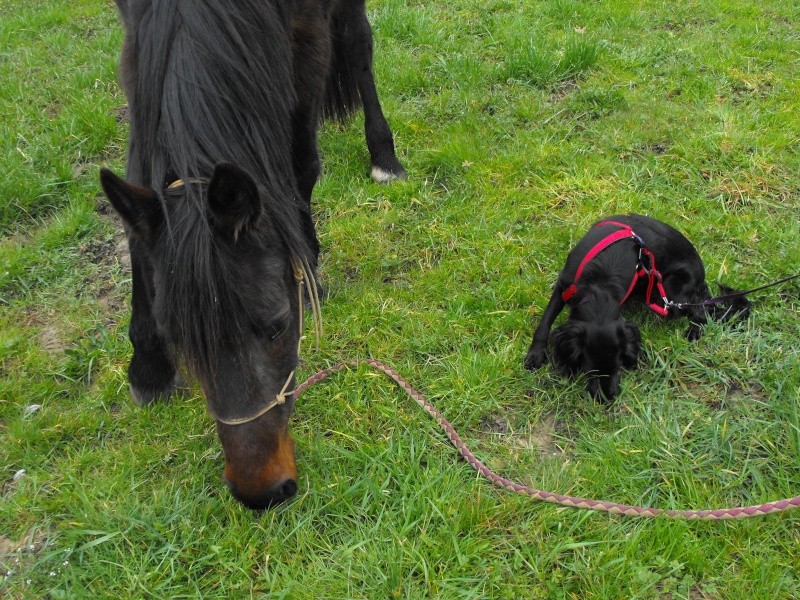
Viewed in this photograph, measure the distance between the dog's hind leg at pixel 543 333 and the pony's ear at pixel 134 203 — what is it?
1.78 meters

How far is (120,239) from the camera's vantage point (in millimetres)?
3949

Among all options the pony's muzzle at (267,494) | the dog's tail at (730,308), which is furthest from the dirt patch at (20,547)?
the dog's tail at (730,308)

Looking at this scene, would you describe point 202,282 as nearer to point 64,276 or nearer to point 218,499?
point 218,499

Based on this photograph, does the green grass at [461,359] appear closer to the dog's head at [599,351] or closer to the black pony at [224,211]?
the dog's head at [599,351]

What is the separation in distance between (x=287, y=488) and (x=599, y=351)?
144 cm

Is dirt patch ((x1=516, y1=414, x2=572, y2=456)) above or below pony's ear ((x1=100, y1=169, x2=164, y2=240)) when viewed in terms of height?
below

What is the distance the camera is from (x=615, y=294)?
286 cm

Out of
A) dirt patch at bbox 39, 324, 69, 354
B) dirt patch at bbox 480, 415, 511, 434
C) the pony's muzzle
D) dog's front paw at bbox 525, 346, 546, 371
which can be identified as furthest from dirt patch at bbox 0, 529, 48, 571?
dog's front paw at bbox 525, 346, 546, 371

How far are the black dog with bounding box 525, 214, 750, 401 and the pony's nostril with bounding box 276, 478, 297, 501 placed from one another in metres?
1.31

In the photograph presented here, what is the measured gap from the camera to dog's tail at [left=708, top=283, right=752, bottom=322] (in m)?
3.01

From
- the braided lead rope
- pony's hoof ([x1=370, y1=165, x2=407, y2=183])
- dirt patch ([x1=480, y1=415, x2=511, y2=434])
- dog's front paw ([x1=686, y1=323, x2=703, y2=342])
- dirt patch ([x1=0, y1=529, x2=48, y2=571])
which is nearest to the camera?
the braided lead rope

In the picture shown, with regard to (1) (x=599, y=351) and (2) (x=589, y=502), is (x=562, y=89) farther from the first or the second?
(2) (x=589, y=502)

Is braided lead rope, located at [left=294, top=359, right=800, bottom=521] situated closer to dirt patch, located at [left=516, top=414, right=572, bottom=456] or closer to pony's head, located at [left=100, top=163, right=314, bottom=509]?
dirt patch, located at [left=516, top=414, right=572, bottom=456]

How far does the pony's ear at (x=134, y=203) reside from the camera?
5.72ft
